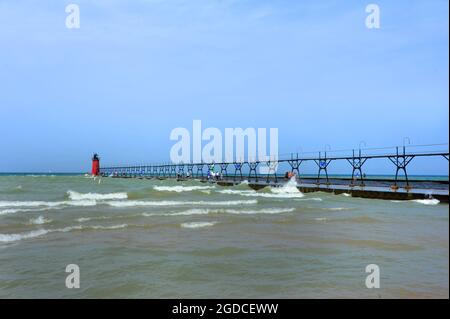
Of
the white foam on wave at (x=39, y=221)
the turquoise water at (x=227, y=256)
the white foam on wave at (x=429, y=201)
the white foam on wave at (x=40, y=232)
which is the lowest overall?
the white foam on wave at (x=429, y=201)

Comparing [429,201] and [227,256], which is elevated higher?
[227,256]

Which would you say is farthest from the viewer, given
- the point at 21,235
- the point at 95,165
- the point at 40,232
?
the point at 95,165

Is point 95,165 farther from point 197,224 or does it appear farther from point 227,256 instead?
point 227,256

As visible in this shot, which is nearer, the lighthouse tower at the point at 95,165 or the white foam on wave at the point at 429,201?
the white foam on wave at the point at 429,201

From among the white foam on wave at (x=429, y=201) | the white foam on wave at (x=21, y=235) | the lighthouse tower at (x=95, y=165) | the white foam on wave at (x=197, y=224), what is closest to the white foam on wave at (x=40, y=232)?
the white foam on wave at (x=21, y=235)

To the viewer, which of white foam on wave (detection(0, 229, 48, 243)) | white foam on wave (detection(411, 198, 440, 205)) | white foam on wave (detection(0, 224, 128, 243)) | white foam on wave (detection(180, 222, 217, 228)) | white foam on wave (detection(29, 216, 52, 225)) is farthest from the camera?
white foam on wave (detection(411, 198, 440, 205))

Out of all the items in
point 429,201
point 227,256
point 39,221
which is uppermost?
point 227,256

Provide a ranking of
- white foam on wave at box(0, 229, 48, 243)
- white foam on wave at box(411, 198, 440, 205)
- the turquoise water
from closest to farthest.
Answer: the turquoise water → white foam on wave at box(0, 229, 48, 243) → white foam on wave at box(411, 198, 440, 205)

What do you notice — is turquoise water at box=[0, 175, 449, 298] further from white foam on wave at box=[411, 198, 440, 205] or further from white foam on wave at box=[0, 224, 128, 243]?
white foam on wave at box=[411, 198, 440, 205]

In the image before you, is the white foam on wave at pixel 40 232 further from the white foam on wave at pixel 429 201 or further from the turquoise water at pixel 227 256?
the white foam on wave at pixel 429 201

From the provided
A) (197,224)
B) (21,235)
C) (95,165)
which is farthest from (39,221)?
(95,165)

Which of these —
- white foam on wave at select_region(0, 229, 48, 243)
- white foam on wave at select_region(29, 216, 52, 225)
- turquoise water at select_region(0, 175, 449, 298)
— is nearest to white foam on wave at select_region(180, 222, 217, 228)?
turquoise water at select_region(0, 175, 449, 298)

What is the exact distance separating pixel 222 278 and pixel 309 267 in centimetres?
158
